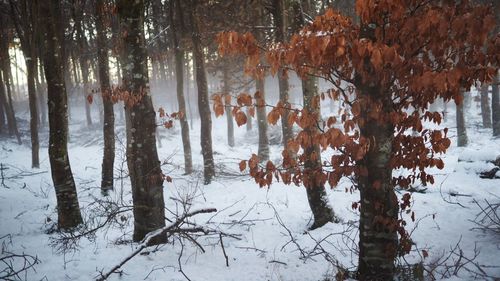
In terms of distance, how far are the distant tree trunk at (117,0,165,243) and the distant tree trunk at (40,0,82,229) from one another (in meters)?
2.46

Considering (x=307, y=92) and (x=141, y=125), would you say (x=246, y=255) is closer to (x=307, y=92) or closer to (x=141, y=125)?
(x=141, y=125)

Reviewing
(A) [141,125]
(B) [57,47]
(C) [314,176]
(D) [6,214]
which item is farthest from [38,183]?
(C) [314,176]

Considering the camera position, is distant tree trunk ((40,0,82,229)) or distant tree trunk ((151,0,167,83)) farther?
distant tree trunk ((151,0,167,83))

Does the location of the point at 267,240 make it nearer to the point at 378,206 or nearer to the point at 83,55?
the point at 378,206

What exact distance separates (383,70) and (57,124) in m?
6.46

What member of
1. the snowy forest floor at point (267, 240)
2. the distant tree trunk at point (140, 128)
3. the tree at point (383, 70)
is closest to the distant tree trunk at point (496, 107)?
the snowy forest floor at point (267, 240)

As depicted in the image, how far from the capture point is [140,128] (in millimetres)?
5184

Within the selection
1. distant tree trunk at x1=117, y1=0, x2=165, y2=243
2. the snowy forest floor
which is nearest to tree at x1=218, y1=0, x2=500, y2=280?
the snowy forest floor

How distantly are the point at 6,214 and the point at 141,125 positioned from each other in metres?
5.51

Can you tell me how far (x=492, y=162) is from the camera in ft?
27.4

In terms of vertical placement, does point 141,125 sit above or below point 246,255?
above

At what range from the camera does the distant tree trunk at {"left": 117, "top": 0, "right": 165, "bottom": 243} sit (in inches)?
199

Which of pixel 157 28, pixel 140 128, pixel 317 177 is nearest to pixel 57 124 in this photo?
pixel 140 128

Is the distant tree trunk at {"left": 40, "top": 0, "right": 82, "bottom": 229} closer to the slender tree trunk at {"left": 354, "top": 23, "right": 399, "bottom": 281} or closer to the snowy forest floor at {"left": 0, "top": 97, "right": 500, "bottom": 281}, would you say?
the snowy forest floor at {"left": 0, "top": 97, "right": 500, "bottom": 281}
